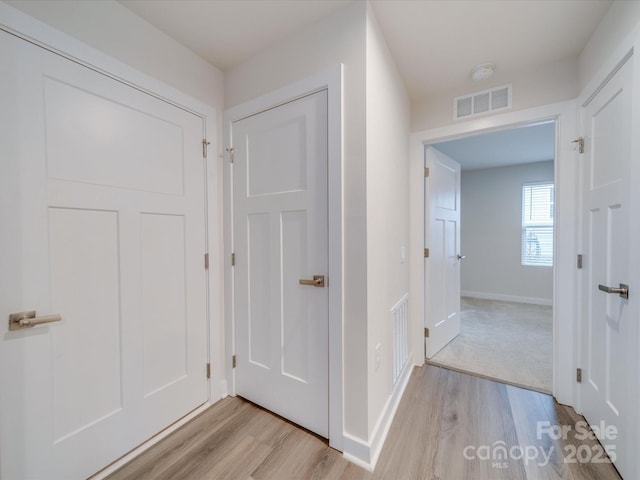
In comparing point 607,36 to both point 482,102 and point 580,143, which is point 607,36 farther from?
point 482,102

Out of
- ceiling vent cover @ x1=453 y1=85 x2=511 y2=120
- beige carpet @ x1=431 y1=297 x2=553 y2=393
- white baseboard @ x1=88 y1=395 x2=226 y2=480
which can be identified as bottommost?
beige carpet @ x1=431 y1=297 x2=553 y2=393

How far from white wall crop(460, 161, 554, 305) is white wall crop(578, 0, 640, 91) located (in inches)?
137

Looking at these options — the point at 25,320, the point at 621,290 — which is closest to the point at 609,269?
the point at 621,290

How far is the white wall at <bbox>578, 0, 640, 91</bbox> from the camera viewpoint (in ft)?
3.96

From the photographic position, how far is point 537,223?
452 centimetres

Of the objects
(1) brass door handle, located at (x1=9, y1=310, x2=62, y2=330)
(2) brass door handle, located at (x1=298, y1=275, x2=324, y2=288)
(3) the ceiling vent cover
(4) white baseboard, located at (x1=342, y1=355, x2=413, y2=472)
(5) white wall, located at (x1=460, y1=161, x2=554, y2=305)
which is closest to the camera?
(1) brass door handle, located at (x1=9, y1=310, x2=62, y2=330)

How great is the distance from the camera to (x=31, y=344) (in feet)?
3.61

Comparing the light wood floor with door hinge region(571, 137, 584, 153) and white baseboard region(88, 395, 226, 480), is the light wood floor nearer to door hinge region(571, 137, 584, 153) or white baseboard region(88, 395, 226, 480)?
white baseboard region(88, 395, 226, 480)

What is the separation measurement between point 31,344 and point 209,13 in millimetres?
1857

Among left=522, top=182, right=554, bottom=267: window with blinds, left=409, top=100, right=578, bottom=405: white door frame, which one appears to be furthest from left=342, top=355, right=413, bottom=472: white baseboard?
left=522, top=182, right=554, bottom=267: window with blinds

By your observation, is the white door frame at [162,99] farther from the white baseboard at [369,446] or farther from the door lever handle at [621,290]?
the door lever handle at [621,290]

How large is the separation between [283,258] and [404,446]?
1.30 meters

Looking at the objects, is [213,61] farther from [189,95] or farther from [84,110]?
[84,110]

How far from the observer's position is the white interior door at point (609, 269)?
1.21m
